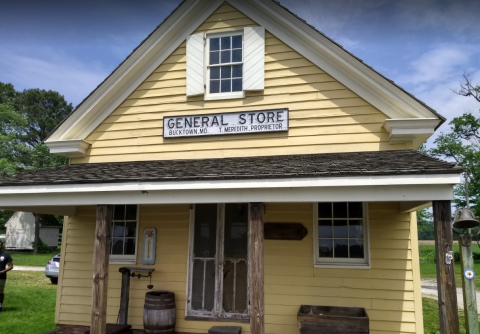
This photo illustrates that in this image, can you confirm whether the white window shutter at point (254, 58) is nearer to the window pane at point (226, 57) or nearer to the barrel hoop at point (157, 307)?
the window pane at point (226, 57)

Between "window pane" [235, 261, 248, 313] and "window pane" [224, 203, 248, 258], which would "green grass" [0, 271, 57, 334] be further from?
"window pane" [224, 203, 248, 258]

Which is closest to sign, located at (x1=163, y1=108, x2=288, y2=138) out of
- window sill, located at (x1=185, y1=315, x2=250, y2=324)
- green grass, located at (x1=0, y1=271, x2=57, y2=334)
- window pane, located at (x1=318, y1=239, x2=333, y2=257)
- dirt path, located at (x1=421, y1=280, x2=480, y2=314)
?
window pane, located at (x1=318, y1=239, x2=333, y2=257)

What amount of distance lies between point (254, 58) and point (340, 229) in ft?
12.0

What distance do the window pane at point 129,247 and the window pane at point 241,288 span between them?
2234mm

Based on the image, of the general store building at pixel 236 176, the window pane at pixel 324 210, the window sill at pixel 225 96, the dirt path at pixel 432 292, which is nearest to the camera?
the general store building at pixel 236 176

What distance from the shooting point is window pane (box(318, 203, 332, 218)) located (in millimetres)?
6938

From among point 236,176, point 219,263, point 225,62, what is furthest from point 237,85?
point 219,263

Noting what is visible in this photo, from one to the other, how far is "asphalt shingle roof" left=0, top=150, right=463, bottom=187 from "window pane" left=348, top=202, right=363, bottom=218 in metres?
0.94

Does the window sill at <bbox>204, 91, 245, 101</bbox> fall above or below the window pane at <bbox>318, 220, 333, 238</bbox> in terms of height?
above

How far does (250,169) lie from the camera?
18.8 feet

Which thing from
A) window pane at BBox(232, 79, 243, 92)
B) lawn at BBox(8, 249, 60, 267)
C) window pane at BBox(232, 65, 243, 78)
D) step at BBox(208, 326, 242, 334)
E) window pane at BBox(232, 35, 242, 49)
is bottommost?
lawn at BBox(8, 249, 60, 267)

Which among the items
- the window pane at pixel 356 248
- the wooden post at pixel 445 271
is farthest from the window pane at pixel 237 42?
the wooden post at pixel 445 271

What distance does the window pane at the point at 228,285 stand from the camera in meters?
7.02

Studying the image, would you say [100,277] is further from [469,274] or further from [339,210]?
[469,274]
